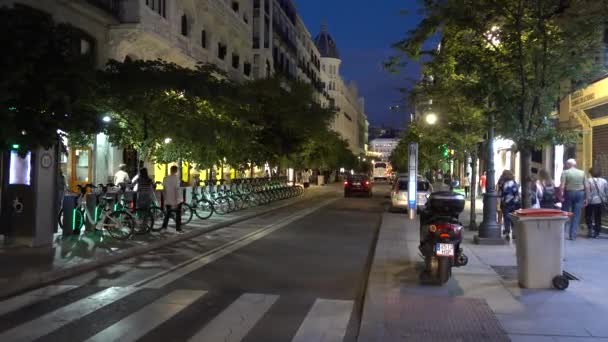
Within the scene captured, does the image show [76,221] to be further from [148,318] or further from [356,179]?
[356,179]

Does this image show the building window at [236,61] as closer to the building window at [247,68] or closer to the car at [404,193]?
the building window at [247,68]

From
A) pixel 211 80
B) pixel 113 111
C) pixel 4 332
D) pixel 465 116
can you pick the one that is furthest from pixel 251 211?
pixel 4 332

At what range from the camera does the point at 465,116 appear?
1642 cm

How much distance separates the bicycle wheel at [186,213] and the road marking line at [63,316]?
33.5 feet

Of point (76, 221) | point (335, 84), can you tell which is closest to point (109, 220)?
point (76, 221)

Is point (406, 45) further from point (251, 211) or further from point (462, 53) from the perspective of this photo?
point (251, 211)

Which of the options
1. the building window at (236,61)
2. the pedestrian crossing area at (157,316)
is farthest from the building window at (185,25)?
the pedestrian crossing area at (157,316)

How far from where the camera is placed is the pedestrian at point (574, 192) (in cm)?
1484

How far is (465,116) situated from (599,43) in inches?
237

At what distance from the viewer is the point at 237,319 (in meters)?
7.45

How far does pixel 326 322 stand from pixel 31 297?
4342 millimetres

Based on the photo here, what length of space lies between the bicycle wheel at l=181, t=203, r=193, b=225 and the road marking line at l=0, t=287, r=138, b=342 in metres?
10.2

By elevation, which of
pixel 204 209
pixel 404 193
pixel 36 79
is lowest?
pixel 204 209

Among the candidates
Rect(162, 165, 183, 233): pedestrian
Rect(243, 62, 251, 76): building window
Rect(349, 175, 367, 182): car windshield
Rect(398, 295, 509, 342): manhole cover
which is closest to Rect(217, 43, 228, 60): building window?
Rect(243, 62, 251, 76): building window
